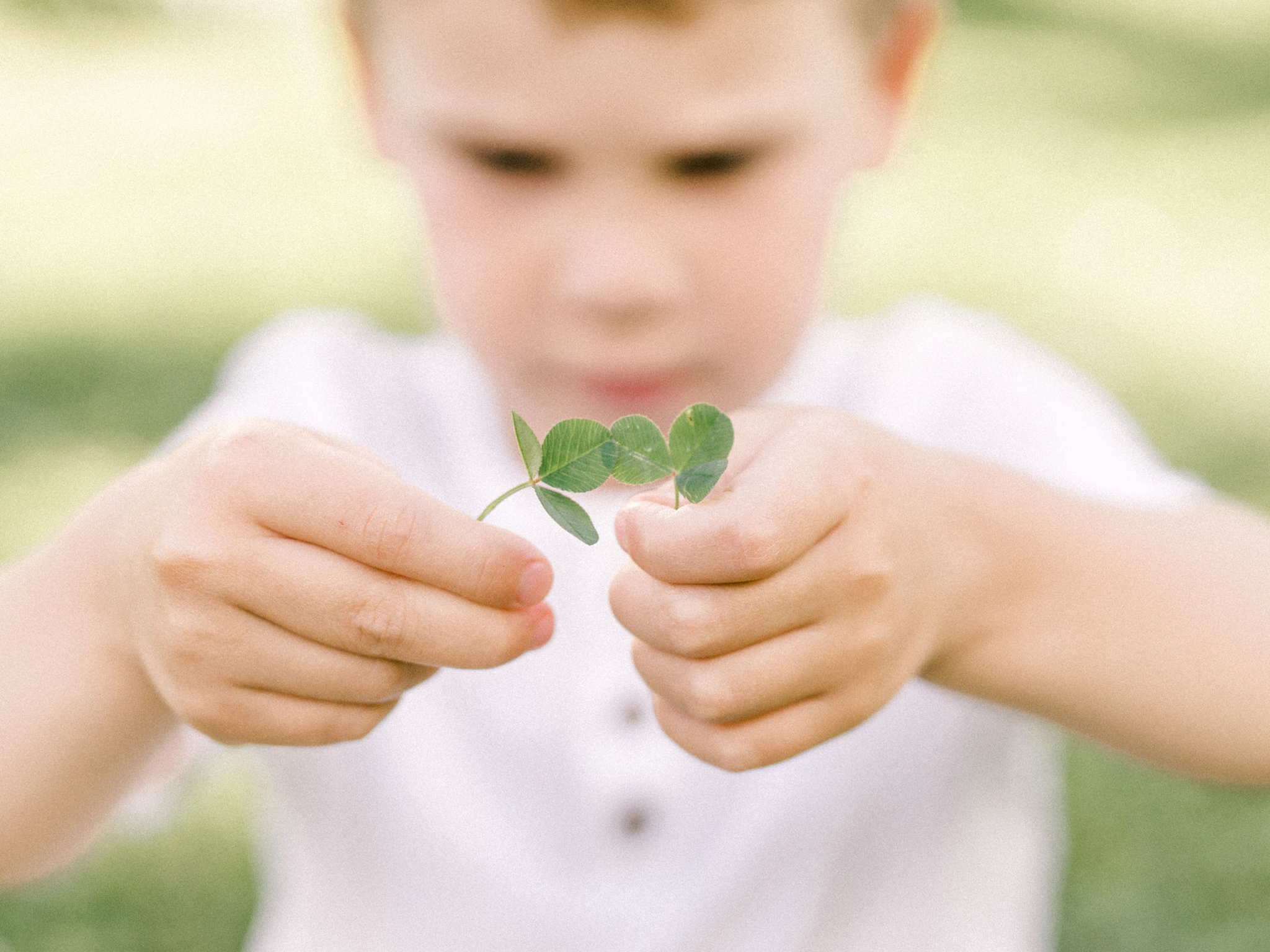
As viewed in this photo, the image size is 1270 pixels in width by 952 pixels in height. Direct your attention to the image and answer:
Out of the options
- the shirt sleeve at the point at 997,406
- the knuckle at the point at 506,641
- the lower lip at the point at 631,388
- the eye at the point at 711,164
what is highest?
the eye at the point at 711,164

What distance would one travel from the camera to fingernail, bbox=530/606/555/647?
86cm

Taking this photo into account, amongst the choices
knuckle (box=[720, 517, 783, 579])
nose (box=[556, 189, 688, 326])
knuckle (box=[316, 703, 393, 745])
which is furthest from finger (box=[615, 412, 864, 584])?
nose (box=[556, 189, 688, 326])

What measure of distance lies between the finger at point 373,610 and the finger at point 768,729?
0.12 meters

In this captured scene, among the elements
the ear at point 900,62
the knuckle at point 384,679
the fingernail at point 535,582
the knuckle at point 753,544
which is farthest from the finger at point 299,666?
the ear at point 900,62

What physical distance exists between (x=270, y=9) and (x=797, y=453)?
318 inches

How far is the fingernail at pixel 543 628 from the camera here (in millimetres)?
856

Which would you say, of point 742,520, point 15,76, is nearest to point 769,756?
point 742,520

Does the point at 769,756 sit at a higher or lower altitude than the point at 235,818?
higher

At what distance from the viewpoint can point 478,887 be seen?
1396mm

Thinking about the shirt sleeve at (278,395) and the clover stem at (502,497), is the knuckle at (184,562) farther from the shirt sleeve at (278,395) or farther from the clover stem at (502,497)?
the shirt sleeve at (278,395)

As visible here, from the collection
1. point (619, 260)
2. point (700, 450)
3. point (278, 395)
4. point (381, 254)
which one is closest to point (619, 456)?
point (700, 450)

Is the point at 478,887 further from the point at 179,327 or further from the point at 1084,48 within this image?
the point at 1084,48

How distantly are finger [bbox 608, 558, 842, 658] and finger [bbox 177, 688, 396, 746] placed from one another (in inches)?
7.6

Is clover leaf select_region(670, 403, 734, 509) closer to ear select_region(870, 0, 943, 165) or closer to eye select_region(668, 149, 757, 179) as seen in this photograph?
eye select_region(668, 149, 757, 179)
